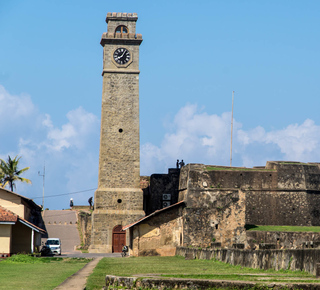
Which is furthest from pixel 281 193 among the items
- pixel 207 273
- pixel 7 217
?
pixel 207 273

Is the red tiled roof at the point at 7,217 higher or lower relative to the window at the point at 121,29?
lower

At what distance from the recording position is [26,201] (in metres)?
41.6

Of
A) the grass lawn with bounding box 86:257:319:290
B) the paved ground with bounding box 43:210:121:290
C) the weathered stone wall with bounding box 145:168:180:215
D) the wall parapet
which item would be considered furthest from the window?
the wall parapet

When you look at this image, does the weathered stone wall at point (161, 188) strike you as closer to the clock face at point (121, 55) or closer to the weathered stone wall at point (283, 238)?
the clock face at point (121, 55)

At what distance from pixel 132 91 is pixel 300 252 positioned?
102 ft

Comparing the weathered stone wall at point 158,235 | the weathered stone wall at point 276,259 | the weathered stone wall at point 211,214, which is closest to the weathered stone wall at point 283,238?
the weathered stone wall at point 211,214

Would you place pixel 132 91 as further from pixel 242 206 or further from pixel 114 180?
pixel 242 206

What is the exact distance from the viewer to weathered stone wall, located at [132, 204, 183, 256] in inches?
1473

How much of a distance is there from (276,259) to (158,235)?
19.0 meters

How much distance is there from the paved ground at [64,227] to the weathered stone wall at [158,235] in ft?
48.0

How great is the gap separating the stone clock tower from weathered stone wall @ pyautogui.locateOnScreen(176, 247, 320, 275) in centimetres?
2275

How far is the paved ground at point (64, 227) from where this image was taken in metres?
54.4

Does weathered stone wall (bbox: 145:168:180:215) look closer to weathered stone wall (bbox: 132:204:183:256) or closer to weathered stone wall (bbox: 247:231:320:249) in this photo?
weathered stone wall (bbox: 132:204:183:256)

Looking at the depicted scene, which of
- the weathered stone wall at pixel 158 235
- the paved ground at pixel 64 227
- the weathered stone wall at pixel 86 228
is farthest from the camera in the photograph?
the paved ground at pixel 64 227
